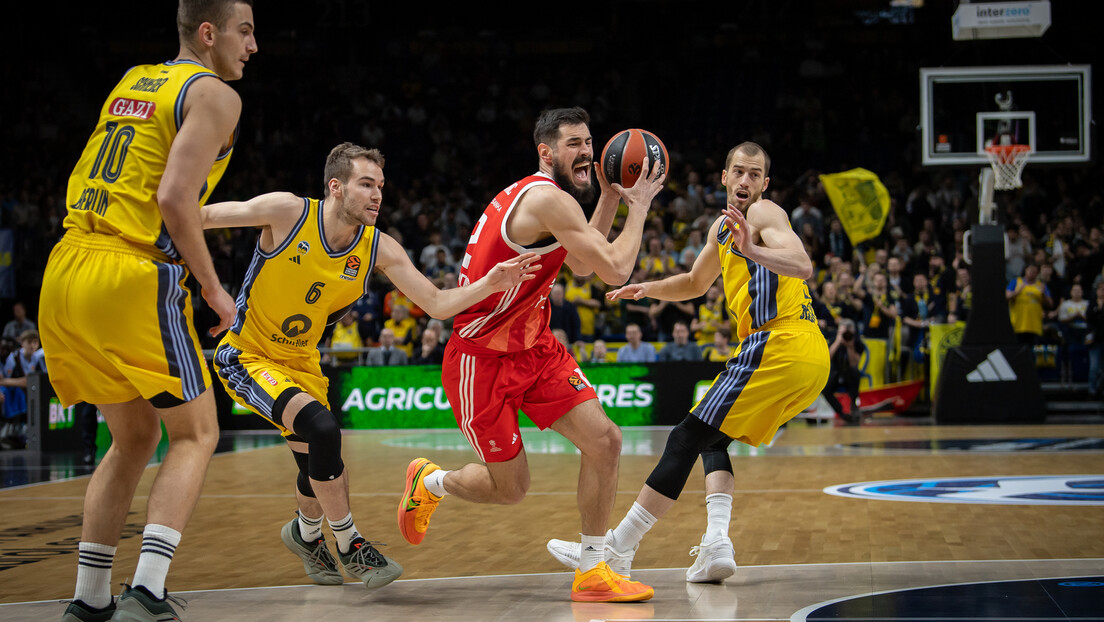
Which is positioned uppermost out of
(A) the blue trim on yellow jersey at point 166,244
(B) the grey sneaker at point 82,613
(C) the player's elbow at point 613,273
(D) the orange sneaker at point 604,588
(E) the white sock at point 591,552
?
(A) the blue trim on yellow jersey at point 166,244

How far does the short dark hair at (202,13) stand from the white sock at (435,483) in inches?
90.4

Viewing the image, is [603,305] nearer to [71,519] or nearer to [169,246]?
[71,519]

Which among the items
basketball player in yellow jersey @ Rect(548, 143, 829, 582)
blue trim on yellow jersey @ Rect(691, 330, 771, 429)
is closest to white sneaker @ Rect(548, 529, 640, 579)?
basketball player in yellow jersey @ Rect(548, 143, 829, 582)

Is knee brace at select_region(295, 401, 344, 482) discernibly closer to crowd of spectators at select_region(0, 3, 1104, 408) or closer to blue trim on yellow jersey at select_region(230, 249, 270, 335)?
blue trim on yellow jersey at select_region(230, 249, 270, 335)

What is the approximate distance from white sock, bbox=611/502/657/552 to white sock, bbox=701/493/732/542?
0.26 m

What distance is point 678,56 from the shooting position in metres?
24.5

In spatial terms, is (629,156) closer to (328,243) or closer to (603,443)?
(603,443)

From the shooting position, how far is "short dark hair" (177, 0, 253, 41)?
3.57 metres

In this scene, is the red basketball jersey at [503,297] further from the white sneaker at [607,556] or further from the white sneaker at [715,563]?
the white sneaker at [715,563]

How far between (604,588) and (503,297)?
4.24 ft

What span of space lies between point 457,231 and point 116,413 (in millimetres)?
15094

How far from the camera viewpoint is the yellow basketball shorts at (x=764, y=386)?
4.84 m

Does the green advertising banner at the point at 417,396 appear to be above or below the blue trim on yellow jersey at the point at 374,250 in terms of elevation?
below

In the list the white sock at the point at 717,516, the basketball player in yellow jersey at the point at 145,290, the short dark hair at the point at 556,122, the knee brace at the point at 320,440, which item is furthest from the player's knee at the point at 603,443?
the basketball player in yellow jersey at the point at 145,290
